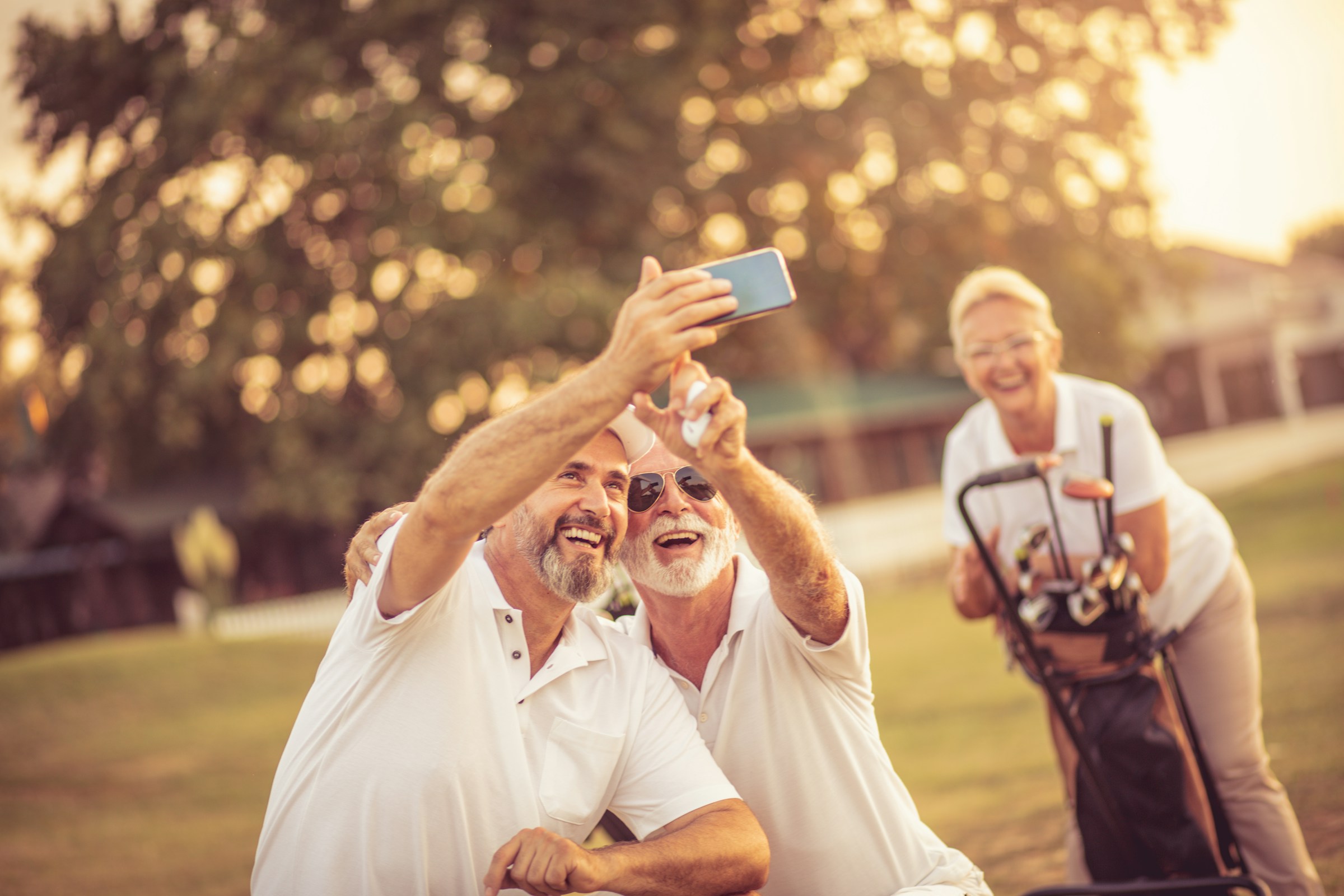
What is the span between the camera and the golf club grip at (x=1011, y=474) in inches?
122

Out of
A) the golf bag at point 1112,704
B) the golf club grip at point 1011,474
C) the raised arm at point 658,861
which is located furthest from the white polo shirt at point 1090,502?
the raised arm at point 658,861

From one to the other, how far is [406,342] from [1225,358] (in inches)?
1444

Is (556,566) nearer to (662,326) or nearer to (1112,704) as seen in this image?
(662,326)

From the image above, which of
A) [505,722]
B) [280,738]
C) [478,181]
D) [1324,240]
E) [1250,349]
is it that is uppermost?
[478,181]

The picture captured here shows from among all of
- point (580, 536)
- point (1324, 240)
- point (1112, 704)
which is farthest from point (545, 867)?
point (1324, 240)

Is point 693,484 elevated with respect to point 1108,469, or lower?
elevated

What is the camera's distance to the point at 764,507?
2363mm

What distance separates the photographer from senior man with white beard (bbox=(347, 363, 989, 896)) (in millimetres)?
2730

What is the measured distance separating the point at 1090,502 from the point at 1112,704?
64 centimetres

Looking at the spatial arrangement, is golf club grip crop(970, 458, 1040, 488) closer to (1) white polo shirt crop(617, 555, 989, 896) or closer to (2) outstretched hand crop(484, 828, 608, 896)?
(1) white polo shirt crop(617, 555, 989, 896)

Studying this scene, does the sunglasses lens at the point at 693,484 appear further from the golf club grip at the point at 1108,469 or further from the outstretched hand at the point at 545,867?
the golf club grip at the point at 1108,469

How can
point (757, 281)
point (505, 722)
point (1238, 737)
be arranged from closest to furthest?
point (757, 281) → point (505, 722) → point (1238, 737)

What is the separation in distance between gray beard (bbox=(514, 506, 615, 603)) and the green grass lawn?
9.41 ft

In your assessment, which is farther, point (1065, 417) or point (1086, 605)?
point (1065, 417)
